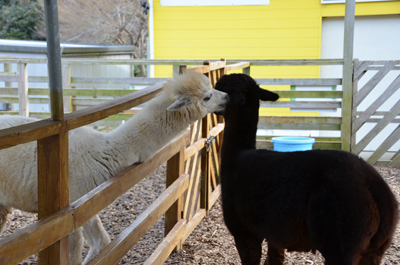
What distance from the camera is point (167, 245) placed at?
3191 mm

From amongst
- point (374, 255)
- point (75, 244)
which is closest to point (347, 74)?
point (374, 255)

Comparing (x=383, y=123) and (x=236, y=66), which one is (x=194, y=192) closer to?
(x=236, y=66)

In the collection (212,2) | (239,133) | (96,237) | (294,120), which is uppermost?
(212,2)

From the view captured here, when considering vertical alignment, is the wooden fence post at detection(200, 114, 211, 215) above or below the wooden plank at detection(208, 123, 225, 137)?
below

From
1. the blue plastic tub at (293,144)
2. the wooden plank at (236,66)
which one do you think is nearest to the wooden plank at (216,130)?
the wooden plank at (236,66)

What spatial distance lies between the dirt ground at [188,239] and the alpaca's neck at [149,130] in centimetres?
143

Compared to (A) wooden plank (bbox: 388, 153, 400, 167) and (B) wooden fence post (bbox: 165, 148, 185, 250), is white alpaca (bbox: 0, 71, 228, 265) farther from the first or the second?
(A) wooden plank (bbox: 388, 153, 400, 167)

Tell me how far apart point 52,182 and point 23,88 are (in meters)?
6.98

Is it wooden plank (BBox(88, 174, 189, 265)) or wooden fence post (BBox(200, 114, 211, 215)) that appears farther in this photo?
wooden fence post (BBox(200, 114, 211, 215))

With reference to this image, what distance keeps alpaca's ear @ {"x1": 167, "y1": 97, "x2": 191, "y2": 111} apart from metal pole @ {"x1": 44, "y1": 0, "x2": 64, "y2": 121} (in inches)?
40.5

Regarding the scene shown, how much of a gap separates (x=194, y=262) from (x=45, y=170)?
2.34 m

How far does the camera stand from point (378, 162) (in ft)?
23.8

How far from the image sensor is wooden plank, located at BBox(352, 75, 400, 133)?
6.99m

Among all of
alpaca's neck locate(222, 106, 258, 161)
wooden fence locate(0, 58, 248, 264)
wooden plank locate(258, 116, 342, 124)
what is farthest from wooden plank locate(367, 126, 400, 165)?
alpaca's neck locate(222, 106, 258, 161)
